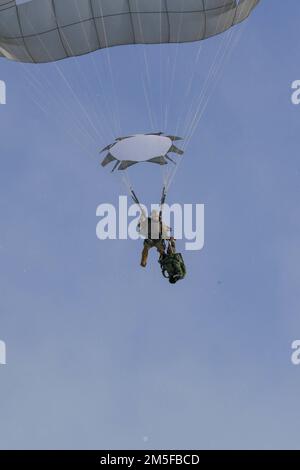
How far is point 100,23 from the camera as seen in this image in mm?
22734

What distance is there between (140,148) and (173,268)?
2.90 metres

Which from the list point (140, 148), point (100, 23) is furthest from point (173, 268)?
point (100, 23)

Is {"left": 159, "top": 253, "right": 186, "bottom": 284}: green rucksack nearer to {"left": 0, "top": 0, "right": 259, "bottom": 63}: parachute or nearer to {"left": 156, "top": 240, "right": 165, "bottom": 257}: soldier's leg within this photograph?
{"left": 156, "top": 240, "right": 165, "bottom": 257}: soldier's leg

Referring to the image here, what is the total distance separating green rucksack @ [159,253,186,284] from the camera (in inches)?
790

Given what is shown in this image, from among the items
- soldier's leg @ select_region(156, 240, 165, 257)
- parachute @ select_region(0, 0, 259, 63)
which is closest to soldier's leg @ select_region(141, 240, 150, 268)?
soldier's leg @ select_region(156, 240, 165, 257)

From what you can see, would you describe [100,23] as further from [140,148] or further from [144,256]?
[144,256]

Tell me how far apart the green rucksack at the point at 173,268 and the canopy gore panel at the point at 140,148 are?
8.02 ft

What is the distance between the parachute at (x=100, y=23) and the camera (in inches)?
883
